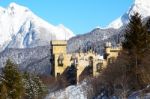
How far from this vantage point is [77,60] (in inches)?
5379

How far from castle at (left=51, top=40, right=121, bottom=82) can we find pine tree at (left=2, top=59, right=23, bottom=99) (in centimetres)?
5871

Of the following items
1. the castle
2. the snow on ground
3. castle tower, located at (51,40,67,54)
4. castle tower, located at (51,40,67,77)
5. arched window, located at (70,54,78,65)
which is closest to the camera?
the snow on ground

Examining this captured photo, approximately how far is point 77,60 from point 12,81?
7324 centimetres

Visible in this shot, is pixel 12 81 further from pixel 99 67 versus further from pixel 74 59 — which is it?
pixel 74 59

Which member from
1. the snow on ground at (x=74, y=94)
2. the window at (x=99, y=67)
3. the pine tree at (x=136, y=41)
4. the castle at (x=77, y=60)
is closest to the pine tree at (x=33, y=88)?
the snow on ground at (x=74, y=94)

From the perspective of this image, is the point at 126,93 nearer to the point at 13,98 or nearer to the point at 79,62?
the point at 13,98

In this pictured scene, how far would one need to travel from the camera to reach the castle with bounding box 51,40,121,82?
128 metres

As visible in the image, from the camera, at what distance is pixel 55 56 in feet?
473

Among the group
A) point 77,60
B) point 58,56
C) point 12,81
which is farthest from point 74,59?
point 12,81

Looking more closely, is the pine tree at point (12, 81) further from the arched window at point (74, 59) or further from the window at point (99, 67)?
the arched window at point (74, 59)

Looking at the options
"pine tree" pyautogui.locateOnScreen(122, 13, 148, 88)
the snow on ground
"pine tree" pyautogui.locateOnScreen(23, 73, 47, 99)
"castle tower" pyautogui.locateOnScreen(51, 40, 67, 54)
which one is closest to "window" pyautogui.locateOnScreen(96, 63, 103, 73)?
the snow on ground

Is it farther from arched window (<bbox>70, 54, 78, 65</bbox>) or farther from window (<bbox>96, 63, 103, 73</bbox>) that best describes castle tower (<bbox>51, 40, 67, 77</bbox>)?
window (<bbox>96, 63, 103, 73</bbox>)

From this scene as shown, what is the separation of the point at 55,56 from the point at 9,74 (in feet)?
264

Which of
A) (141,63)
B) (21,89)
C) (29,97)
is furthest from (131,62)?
(29,97)
